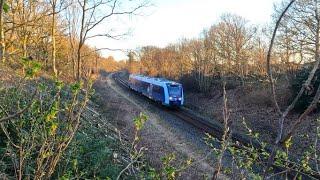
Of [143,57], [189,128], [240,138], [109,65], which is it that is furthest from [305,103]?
A: [109,65]

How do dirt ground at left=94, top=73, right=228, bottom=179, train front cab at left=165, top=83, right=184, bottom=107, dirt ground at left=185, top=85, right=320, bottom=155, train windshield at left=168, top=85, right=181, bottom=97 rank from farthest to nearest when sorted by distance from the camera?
1. train windshield at left=168, top=85, right=181, bottom=97
2. train front cab at left=165, top=83, right=184, bottom=107
3. dirt ground at left=185, top=85, right=320, bottom=155
4. dirt ground at left=94, top=73, right=228, bottom=179

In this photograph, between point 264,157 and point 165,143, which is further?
point 165,143

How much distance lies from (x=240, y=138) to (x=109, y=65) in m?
107

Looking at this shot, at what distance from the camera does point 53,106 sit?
304 centimetres

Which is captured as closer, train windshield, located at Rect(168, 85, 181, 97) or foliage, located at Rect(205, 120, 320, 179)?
foliage, located at Rect(205, 120, 320, 179)

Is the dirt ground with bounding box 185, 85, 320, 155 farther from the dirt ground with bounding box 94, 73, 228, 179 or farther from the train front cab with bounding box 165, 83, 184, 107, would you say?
the dirt ground with bounding box 94, 73, 228, 179

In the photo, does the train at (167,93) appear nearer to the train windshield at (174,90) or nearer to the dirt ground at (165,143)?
the train windshield at (174,90)

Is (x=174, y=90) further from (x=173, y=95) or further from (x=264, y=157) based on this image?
(x=264, y=157)

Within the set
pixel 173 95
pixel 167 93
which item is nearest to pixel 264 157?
pixel 167 93

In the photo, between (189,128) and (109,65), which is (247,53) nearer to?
(189,128)

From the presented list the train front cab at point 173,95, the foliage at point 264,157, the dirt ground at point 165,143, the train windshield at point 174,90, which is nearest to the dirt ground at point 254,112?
the train front cab at point 173,95

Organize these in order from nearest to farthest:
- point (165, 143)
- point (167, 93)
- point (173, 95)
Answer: point (165, 143) → point (167, 93) → point (173, 95)

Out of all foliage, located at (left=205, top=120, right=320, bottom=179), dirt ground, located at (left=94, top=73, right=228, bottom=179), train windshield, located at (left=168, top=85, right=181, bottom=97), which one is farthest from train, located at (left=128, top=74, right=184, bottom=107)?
foliage, located at (left=205, top=120, right=320, bottom=179)

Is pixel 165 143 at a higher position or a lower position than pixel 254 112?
lower
